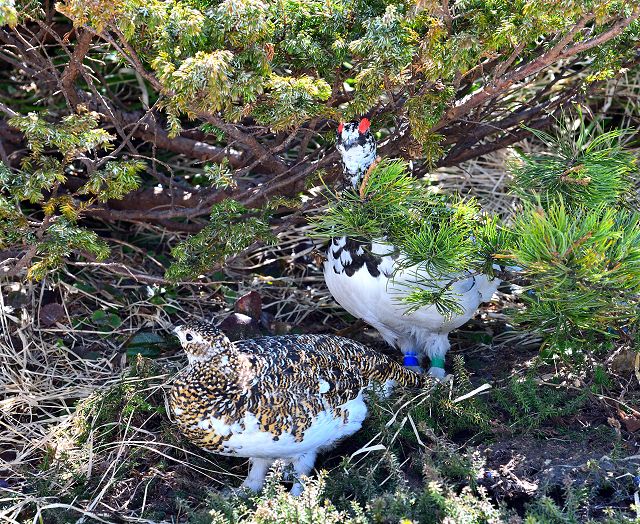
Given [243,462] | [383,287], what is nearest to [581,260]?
[383,287]

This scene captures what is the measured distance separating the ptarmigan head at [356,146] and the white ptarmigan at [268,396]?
1.88 ft

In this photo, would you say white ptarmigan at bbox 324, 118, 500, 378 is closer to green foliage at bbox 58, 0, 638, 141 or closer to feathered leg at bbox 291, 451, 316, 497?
green foliage at bbox 58, 0, 638, 141

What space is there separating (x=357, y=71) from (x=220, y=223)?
0.66 metres

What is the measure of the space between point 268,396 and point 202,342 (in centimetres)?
24

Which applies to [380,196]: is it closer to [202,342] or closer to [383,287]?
[383,287]

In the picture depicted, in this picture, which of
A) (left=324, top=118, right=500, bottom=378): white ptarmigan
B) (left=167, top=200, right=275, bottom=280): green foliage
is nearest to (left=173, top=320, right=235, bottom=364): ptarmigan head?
(left=167, top=200, right=275, bottom=280): green foliage

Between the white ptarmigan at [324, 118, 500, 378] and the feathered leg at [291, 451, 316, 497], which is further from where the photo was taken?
the white ptarmigan at [324, 118, 500, 378]

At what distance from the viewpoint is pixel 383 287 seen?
284 cm

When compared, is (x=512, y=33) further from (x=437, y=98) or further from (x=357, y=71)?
(x=357, y=71)

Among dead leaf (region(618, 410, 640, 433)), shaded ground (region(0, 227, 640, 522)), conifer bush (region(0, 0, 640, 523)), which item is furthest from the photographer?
dead leaf (region(618, 410, 640, 433))

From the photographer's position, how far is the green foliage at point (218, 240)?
280 centimetres

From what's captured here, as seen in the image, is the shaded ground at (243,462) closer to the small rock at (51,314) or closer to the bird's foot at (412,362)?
the small rock at (51,314)

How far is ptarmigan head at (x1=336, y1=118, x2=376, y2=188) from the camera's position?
2.80m

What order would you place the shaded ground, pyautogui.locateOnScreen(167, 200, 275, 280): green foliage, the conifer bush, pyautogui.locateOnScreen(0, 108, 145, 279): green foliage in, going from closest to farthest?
the conifer bush
the shaded ground
pyautogui.locateOnScreen(0, 108, 145, 279): green foliage
pyautogui.locateOnScreen(167, 200, 275, 280): green foliage
